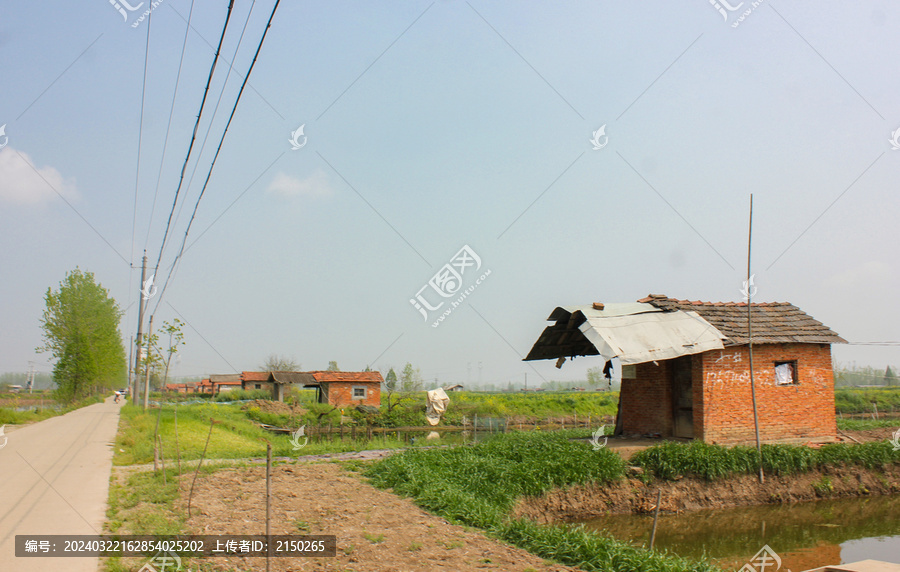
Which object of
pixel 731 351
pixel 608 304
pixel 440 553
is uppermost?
pixel 608 304

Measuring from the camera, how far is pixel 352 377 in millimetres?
40156

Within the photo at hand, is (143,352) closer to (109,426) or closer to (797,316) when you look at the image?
(109,426)

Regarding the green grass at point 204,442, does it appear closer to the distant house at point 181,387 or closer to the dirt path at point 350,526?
the dirt path at point 350,526

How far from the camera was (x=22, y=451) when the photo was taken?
1622 cm

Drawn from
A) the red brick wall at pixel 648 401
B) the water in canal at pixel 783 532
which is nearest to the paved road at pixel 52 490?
the water in canal at pixel 783 532

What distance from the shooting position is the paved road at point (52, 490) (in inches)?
268

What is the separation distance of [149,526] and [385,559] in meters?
3.29

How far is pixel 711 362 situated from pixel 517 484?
6.03m

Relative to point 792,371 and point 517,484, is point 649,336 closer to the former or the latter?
point 792,371

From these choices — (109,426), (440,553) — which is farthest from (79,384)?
(440,553)

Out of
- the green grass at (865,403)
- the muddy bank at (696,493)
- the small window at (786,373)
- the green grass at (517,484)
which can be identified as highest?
the small window at (786,373)

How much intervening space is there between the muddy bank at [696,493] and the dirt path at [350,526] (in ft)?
8.97

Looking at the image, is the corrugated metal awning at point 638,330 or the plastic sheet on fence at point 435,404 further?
the plastic sheet on fence at point 435,404

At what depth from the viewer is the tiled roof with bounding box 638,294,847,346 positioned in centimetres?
1486
